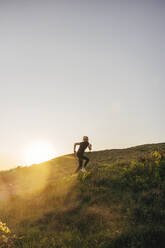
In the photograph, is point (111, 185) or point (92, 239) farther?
point (111, 185)

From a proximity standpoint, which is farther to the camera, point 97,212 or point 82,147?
point 82,147

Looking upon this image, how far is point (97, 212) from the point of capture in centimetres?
670

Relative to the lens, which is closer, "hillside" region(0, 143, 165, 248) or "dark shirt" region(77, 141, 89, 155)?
"hillside" region(0, 143, 165, 248)

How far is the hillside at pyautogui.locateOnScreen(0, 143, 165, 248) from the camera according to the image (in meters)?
5.25

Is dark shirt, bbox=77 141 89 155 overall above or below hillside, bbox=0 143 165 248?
above

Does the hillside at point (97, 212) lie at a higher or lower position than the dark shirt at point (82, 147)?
lower

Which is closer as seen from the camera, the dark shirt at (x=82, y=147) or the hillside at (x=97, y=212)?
the hillside at (x=97, y=212)

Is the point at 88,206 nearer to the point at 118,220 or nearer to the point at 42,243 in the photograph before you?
the point at 118,220

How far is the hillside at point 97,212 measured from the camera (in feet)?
17.2

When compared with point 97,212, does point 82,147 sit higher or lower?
higher

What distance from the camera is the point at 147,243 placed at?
4.80 m

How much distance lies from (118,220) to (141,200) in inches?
56.3

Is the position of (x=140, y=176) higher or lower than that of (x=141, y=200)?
higher

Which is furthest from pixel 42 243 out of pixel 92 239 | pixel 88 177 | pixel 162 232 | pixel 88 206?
→ pixel 88 177
